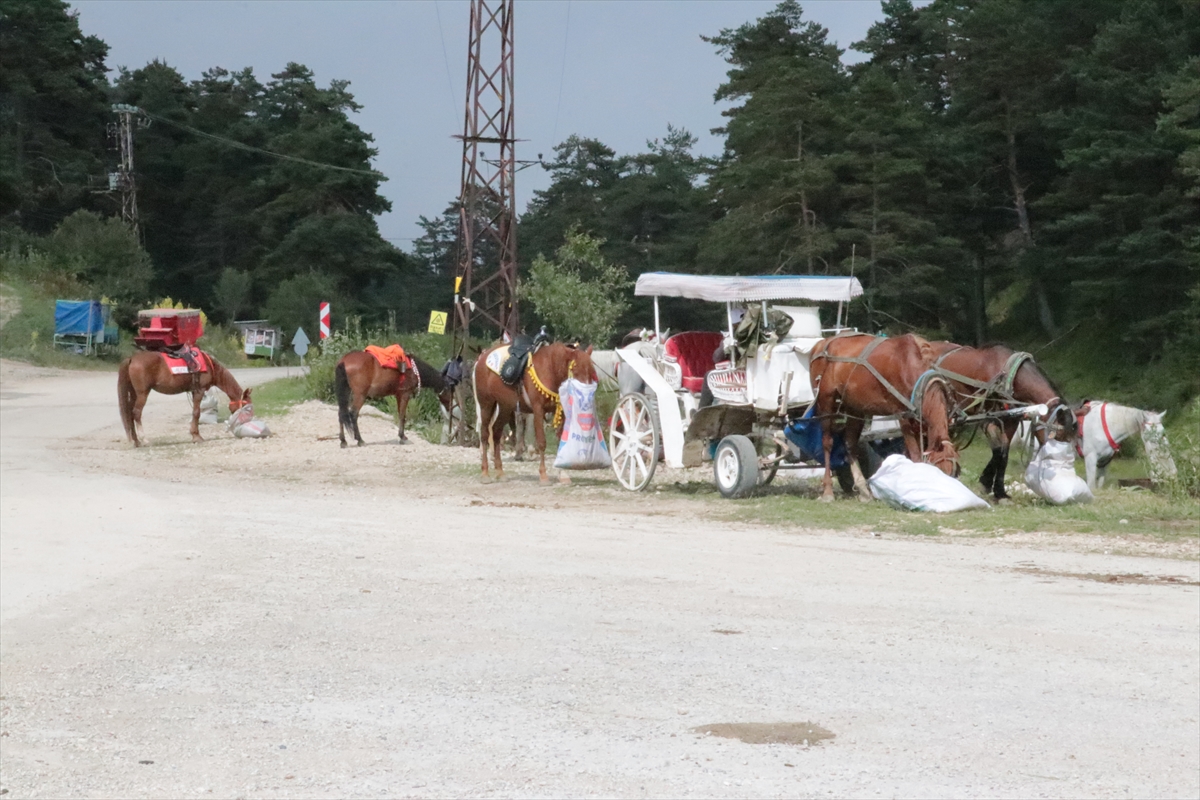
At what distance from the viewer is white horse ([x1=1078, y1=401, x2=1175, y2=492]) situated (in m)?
17.5

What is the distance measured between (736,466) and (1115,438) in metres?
4.61

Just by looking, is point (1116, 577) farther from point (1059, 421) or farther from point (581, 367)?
point (581, 367)

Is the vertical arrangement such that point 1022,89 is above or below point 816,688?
above

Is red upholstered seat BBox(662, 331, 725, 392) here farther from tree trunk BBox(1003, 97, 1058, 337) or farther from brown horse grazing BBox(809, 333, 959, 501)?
tree trunk BBox(1003, 97, 1058, 337)

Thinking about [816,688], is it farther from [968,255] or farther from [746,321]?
[968,255]

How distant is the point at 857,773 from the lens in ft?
20.5

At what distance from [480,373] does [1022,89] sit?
→ 1440 inches

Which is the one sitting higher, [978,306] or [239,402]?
[978,306]

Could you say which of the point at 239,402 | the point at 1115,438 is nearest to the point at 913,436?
the point at 1115,438

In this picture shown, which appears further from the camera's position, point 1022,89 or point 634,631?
point 1022,89

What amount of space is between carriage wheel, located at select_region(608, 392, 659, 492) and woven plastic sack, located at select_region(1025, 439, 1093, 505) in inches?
184

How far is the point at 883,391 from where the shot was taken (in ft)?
Result: 51.6

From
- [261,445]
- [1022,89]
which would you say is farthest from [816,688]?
[1022,89]

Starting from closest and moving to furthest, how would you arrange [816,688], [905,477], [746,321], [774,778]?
[774,778] → [816,688] → [905,477] → [746,321]
